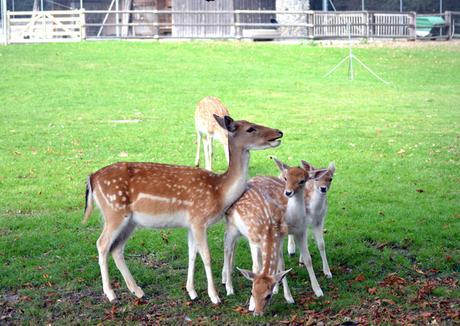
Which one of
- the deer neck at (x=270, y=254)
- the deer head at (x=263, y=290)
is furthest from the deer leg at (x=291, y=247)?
the deer head at (x=263, y=290)

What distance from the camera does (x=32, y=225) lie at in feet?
34.9

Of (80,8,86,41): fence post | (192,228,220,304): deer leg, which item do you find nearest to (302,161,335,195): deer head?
(192,228,220,304): deer leg

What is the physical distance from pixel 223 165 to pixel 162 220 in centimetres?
637

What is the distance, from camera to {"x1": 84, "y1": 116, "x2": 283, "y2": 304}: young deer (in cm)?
803

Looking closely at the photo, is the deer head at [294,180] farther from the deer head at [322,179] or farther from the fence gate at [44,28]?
the fence gate at [44,28]

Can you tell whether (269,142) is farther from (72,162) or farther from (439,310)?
(72,162)

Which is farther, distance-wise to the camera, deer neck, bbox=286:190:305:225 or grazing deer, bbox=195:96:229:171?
grazing deer, bbox=195:96:229:171

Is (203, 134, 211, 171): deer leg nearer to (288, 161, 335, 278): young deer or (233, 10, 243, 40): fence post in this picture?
(288, 161, 335, 278): young deer

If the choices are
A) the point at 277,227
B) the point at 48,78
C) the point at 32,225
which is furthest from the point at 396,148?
the point at 48,78

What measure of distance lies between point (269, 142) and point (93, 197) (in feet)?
5.40

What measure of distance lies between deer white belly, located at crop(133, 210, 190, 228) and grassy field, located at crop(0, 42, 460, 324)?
25.2 inches

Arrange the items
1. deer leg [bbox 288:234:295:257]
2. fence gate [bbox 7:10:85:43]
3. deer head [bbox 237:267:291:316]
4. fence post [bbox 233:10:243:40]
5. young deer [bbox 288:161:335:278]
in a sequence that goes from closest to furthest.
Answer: deer head [bbox 237:267:291:316] < young deer [bbox 288:161:335:278] < deer leg [bbox 288:234:295:257] < fence post [bbox 233:10:243:40] < fence gate [bbox 7:10:85:43]

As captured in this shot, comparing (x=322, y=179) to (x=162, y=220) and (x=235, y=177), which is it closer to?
(x=235, y=177)

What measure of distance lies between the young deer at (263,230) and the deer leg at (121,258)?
0.82 metres
